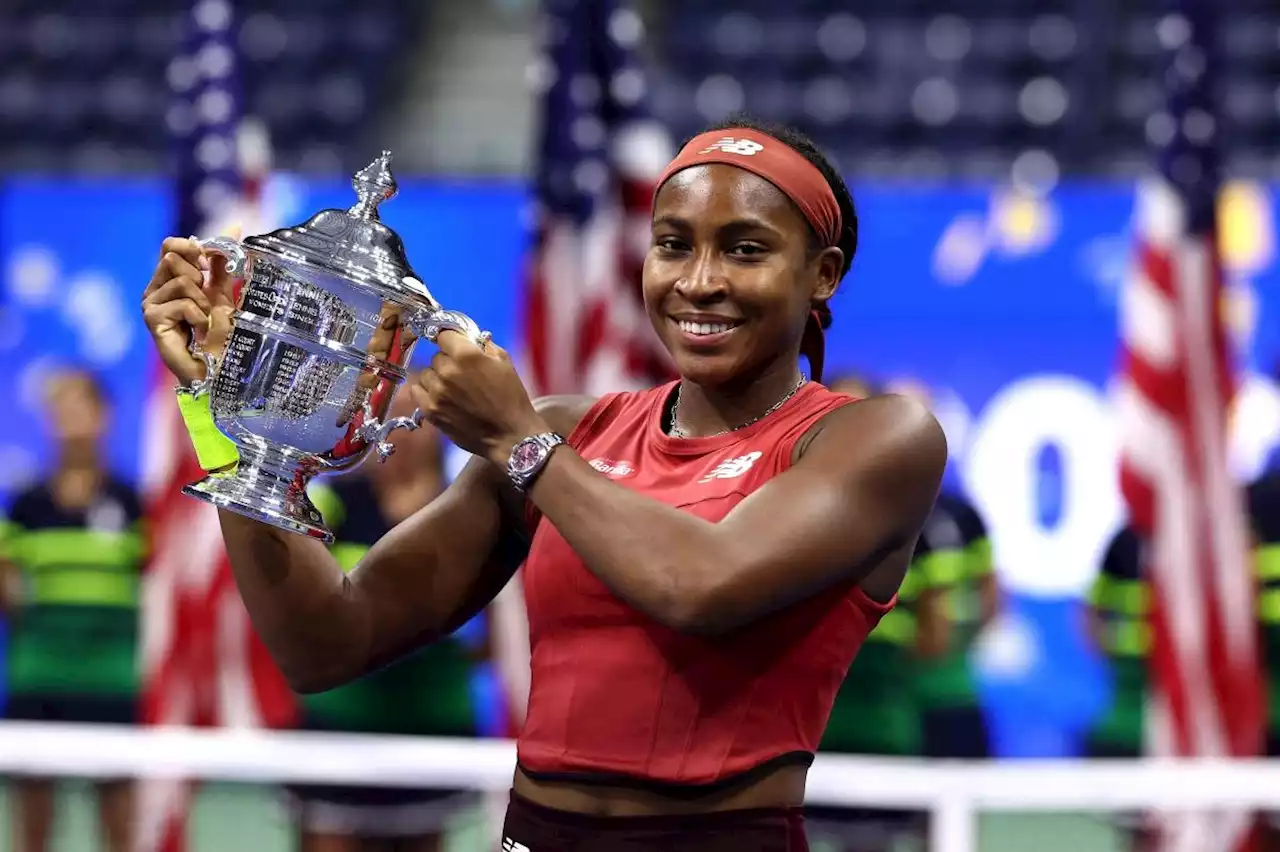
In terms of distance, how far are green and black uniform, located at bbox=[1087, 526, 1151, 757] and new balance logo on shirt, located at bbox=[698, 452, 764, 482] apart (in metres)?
3.12

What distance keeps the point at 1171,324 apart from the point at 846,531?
Answer: 3154 millimetres

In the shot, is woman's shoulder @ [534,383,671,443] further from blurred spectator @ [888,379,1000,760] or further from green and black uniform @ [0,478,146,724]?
green and black uniform @ [0,478,146,724]

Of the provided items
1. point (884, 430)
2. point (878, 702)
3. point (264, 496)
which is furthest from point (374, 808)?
point (884, 430)

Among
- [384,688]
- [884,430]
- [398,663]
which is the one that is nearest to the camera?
[884,430]

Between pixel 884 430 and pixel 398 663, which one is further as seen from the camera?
pixel 398 663

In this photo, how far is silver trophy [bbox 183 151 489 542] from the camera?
1.66 metres

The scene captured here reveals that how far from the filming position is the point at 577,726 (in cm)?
162

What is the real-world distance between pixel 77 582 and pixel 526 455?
141 inches

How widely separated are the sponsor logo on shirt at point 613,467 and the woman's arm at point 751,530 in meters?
0.17

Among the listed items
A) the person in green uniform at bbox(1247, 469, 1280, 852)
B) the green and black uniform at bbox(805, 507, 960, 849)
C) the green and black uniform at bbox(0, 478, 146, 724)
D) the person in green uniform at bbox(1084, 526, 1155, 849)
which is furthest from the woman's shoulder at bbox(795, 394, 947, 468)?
the green and black uniform at bbox(0, 478, 146, 724)

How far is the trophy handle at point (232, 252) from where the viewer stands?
170 centimetres

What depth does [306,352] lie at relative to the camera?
167cm

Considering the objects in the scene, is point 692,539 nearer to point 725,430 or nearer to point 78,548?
point 725,430

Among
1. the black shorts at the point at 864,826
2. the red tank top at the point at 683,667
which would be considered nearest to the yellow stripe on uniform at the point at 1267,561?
the black shorts at the point at 864,826
